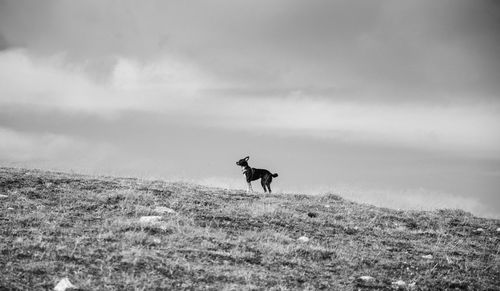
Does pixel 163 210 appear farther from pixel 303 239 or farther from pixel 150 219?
pixel 303 239

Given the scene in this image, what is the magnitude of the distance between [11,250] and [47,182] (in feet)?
31.9

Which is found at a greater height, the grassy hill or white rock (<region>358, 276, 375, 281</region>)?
the grassy hill

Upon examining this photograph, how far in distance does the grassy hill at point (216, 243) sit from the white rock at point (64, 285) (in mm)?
191

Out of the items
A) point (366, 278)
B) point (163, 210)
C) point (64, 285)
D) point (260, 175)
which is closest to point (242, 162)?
point (260, 175)

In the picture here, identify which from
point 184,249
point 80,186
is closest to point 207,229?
point 184,249

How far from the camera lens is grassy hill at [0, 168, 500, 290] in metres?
10.2

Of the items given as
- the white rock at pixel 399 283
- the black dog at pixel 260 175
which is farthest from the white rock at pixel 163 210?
the black dog at pixel 260 175

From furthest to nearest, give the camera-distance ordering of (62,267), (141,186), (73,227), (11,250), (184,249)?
(141,186) → (73,227) → (184,249) → (11,250) → (62,267)

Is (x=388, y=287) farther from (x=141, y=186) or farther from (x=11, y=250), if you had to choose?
(x=141, y=186)

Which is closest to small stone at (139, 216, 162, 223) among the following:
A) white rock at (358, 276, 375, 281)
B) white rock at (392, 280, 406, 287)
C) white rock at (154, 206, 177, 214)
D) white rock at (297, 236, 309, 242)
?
white rock at (154, 206, 177, 214)

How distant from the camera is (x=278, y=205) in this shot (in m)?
19.3

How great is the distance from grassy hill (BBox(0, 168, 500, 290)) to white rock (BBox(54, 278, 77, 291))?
0.19 meters

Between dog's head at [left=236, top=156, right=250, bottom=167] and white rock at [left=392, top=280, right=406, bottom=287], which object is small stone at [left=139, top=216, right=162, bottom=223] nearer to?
white rock at [left=392, top=280, right=406, bottom=287]

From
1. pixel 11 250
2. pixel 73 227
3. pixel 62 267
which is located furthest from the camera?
pixel 73 227
